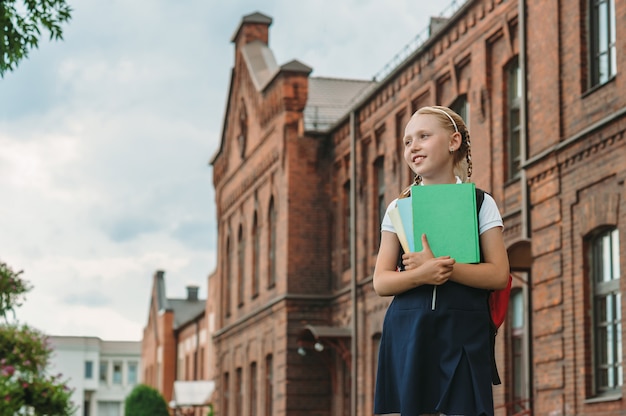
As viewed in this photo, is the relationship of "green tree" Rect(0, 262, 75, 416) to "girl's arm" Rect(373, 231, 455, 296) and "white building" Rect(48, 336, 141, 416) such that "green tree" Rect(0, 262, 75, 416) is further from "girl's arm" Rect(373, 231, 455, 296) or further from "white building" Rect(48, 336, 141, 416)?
"white building" Rect(48, 336, 141, 416)

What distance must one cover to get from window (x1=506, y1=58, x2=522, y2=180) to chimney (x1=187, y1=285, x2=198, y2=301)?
1971 inches

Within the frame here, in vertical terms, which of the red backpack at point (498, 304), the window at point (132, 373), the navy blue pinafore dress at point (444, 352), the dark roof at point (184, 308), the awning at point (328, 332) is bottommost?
the navy blue pinafore dress at point (444, 352)

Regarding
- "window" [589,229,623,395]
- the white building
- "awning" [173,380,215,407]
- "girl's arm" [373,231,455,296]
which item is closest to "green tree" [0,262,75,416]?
"window" [589,229,623,395]

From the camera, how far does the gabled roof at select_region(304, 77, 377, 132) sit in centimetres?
3155

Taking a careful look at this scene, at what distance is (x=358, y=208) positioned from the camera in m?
28.7

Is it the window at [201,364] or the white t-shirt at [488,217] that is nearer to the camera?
the white t-shirt at [488,217]

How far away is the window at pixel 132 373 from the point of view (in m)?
101

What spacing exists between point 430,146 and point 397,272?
18.1 inches

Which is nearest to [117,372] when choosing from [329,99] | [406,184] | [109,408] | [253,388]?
[109,408]

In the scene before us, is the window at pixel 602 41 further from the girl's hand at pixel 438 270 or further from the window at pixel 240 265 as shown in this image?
the window at pixel 240 265

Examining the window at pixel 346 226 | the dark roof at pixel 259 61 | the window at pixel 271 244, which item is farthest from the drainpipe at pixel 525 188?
the dark roof at pixel 259 61

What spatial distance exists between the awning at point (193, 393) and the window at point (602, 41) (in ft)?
114

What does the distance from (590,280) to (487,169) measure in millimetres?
5111

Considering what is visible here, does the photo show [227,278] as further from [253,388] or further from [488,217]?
[488,217]
